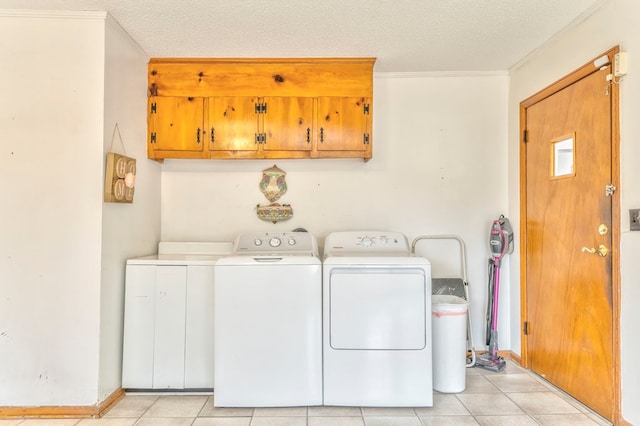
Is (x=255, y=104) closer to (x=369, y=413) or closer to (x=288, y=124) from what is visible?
(x=288, y=124)

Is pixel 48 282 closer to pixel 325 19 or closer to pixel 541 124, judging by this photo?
pixel 325 19

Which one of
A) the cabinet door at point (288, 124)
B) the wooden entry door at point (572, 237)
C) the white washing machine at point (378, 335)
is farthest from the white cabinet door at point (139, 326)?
the wooden entry door at point (572, 237)

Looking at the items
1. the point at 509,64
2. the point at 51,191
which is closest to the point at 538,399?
the point at 509,64

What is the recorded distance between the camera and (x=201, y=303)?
8.44ft

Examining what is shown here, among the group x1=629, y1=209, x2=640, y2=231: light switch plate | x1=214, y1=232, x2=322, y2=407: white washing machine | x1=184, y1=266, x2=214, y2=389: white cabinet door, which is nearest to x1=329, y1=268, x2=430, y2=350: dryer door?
x1=214, y1=232, x2=322, y2=407: white washing machine

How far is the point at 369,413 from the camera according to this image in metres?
2.31

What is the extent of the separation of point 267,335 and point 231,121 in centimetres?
167

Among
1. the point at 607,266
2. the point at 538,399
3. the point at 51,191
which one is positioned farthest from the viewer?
the point at 538,399

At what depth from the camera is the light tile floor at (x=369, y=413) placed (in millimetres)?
2207

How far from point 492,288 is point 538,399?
2.84 ft

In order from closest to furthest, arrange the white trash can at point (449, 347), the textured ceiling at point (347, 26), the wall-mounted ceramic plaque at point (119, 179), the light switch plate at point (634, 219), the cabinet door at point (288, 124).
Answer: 1. the light switch plate at point (634, 219)
2. the textured ceiling at point (347, 26)
3. the wall-mounted ceramic plaque at point (119, 179)
4. the white trash can at point (449, 347)
5. the cabinet door at point (288, 124)

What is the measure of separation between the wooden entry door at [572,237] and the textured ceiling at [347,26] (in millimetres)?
459

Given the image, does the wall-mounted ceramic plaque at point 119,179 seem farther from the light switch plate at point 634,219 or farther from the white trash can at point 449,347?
the light switch plate at point 634,219

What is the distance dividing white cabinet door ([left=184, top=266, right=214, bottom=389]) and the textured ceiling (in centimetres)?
161
